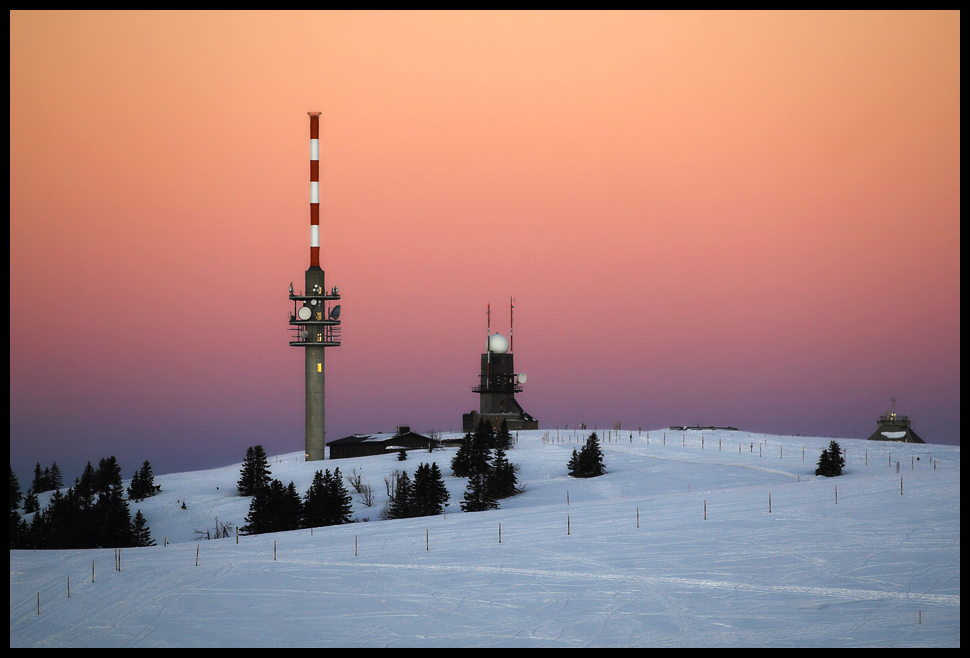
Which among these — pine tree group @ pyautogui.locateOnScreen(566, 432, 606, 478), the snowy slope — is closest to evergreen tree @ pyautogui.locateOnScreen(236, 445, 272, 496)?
the snowy slope

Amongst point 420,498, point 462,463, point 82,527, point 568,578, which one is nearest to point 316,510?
point 420,498

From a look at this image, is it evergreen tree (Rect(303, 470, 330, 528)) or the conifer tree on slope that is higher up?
the conifer tree on slope

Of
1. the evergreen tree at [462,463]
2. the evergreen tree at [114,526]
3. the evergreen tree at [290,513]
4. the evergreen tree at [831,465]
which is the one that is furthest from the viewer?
the evergreen tree at [462,463]

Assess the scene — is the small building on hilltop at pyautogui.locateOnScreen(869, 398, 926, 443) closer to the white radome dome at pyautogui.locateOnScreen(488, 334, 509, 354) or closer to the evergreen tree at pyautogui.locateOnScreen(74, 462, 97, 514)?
the white radome dome at pyautogui.locateOnScreen(488, 334, 509, 354)

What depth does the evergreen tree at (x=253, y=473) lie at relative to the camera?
79.9 metres

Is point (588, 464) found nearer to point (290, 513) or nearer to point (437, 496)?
point (437, 496)

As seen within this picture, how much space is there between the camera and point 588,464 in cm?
7638

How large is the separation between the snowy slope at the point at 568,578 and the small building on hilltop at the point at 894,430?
48.3 meters

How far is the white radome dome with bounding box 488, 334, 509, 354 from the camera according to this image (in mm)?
115000

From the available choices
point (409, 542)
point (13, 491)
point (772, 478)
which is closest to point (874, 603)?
point (409, 542)

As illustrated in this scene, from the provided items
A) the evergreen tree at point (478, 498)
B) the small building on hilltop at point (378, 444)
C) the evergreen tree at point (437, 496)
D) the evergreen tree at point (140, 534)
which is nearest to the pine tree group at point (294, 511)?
the evergreen tree at point (437, 496)

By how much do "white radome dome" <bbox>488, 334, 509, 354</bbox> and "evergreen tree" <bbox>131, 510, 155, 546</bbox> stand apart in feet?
177

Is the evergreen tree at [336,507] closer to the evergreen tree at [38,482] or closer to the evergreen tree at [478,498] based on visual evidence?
the evergreen tree at [478,498]
